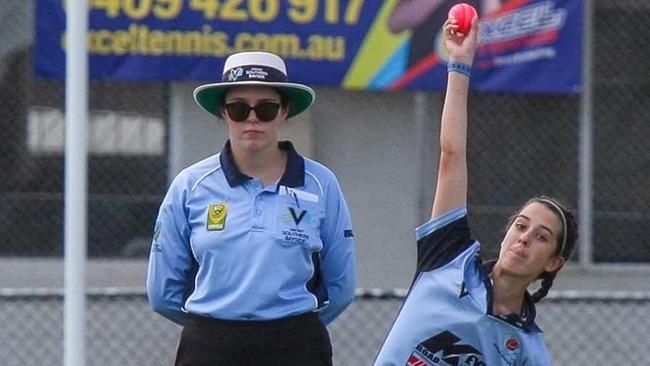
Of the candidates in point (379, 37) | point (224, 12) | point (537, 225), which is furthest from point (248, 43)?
point (537, 225)

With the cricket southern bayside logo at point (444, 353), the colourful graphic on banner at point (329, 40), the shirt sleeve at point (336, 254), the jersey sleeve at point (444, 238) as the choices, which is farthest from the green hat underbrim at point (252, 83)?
the colourful graphic on banner at point (329, 40)

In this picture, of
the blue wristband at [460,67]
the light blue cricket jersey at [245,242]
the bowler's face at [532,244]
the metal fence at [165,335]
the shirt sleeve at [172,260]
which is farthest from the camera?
the metal fence at [165,335]

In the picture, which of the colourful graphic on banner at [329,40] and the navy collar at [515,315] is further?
the colourful graphic on banner at [329,40]

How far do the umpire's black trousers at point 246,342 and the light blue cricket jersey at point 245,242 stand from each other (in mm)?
28

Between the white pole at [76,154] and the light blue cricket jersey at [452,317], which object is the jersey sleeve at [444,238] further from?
the white pole at [76,154]

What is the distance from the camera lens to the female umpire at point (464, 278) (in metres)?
3.63

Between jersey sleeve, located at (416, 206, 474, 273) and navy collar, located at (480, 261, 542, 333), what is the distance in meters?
0.08

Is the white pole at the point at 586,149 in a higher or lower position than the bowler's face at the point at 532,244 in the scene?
lower

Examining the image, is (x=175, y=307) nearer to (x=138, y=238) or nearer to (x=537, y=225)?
(x=537, y=225)

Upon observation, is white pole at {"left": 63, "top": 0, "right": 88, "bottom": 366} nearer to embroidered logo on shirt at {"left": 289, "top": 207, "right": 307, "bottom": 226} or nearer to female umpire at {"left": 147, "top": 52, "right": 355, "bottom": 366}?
female umpire at {"left": 147, "top": 52, "right": 355, "bottom": 366}

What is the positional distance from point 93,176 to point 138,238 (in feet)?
1.50

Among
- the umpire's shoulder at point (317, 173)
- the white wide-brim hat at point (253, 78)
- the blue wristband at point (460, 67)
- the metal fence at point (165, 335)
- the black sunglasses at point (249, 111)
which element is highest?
the blue wristband at point (460, 67)

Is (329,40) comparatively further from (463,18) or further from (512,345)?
(512,345)

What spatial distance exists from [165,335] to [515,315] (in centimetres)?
424
